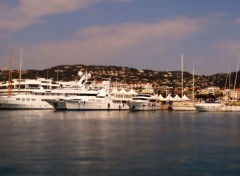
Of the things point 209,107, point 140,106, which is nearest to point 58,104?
point 140,106

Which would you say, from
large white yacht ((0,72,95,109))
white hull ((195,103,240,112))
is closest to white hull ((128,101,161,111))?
large white yacht ((0,72,95,109))

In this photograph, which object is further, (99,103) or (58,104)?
(99,103)

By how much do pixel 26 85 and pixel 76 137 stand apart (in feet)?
211

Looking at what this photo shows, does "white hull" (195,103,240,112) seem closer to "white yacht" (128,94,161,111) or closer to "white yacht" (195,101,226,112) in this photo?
"white yacht" (195,101,226,112)

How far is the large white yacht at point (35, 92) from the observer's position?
3435 inches

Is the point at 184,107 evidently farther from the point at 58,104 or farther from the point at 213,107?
the point at 58,104

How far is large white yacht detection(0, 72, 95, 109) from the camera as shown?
87.2m

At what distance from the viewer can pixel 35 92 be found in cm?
9069

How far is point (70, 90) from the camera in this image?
93.4 metres

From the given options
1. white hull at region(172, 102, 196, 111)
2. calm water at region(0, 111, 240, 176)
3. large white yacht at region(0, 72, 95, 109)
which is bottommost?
calm water at region(0, 111, 240, 176)

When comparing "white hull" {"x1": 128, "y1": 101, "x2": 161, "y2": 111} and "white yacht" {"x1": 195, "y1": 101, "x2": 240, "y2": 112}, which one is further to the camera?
"white hull" {"x1": 128, "y1": 101, "x2": 161, "y2": 111}

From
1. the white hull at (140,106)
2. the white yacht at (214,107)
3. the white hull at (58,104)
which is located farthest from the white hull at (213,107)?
the white hull at (58,104)

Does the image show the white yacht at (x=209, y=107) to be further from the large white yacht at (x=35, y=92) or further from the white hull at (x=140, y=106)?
the large white yacht at (x=35, y=92)

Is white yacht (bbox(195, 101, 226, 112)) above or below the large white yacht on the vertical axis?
below
